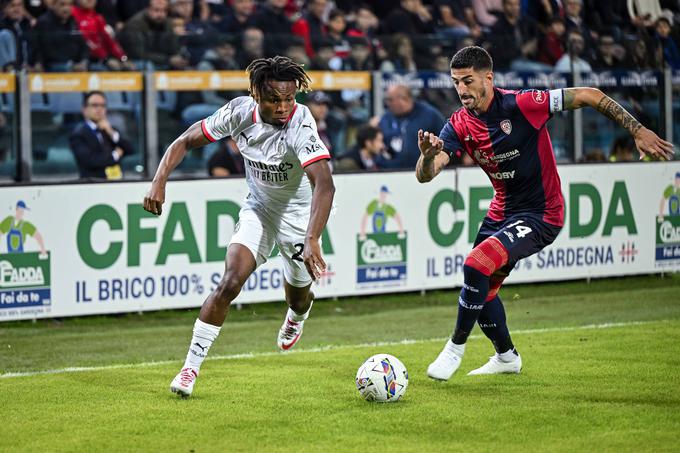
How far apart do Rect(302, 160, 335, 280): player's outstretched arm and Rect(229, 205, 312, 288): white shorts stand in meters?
0.79

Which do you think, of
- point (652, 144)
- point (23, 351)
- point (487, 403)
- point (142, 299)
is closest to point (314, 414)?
point (487, 403)

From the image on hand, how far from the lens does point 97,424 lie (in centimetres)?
759

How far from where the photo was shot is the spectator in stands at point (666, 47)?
17.9 meters

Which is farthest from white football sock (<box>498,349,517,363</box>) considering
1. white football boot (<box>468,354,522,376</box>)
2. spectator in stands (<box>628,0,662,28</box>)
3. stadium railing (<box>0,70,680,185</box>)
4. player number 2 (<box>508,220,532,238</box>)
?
spectator in stands (<box>628,0,662,28</box>)

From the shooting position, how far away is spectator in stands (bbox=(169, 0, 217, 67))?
14930 mm

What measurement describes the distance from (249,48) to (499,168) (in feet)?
23.4

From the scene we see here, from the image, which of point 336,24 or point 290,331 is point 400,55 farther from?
point 290,331

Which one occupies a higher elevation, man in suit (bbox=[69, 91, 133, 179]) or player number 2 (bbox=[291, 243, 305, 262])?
man in suit (bbox=[69, 91, 133, 179])

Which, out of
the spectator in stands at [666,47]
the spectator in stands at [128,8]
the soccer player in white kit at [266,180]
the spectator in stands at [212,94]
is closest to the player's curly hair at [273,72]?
the soccer player in white kit at [266,180]

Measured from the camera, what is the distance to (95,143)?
14156 mm

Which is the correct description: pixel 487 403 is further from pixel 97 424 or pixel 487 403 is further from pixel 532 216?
pixel 97 424

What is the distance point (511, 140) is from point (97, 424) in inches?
142

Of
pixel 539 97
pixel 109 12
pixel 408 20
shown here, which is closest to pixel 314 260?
pixel 539 97

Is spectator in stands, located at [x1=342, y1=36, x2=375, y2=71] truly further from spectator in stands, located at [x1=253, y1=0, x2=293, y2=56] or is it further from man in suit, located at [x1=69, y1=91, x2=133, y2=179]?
man in suit, located at [x1=69, y1=91, x2=133, y2=179]
